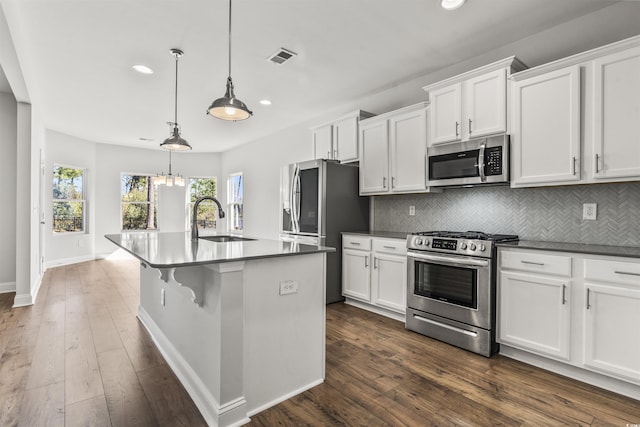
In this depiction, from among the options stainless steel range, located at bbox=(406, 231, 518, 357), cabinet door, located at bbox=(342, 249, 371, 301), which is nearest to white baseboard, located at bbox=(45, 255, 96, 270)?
cabinet door, located at bbox=(342, 249, 371, 301)

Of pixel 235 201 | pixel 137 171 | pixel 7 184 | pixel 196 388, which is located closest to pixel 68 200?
pixel 137 171

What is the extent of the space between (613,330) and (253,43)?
3543 millimetres

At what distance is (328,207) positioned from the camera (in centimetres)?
394

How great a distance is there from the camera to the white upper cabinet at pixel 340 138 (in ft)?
13.6

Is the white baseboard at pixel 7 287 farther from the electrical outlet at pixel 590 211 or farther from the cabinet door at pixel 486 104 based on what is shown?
the electrical outlet at pixel 590 211

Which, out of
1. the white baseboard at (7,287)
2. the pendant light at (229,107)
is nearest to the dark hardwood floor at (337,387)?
the white baseboard at (7,287)

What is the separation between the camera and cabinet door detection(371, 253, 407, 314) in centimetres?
336

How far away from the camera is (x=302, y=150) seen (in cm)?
564

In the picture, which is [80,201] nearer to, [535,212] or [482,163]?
[482,163]

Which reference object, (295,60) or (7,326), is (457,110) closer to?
(295,60)

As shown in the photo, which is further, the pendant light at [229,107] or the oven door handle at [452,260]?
the oven door handle at [452,260]

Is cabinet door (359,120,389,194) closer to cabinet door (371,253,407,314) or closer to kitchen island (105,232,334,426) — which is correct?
cabinet door (371,253,407,314)

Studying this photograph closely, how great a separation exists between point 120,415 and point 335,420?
1.20 m

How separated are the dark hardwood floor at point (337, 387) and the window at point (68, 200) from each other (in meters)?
4.15
